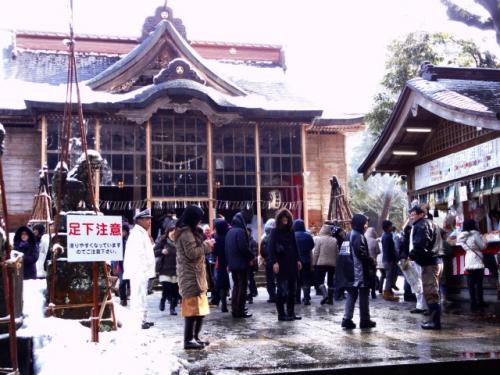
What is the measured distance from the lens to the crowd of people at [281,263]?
724cm

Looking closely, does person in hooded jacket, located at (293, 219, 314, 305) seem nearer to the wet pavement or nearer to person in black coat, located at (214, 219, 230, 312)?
person in black coat, located at (214, 219, 230, 312)

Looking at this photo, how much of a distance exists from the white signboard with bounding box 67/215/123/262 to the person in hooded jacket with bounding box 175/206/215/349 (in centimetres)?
87

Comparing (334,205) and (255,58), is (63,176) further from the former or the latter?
(255,58)

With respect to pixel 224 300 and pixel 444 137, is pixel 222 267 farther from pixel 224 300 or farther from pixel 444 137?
pixel 444 137

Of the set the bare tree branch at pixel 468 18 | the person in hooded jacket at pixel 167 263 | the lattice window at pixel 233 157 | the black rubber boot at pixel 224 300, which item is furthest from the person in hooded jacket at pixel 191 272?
the lattice window at pixel 233 157

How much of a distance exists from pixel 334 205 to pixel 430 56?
20.3ft

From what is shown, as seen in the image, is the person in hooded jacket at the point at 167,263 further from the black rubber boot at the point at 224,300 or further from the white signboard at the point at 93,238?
the white signboard at the point at 93,238

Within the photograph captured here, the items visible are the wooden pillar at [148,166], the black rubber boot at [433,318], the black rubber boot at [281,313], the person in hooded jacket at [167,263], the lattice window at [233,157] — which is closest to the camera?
the black rubber boot at [433,318]

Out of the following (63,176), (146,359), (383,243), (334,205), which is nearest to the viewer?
(146,359)

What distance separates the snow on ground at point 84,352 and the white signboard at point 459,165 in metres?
6.56

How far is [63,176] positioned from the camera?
24.5 feet

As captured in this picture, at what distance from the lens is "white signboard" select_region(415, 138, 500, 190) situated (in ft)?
33.7

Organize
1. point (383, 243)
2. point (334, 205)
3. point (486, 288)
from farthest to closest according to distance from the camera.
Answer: point (334, 205) → point (383, 243) → point (486, 288)

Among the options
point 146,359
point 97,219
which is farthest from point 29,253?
point 146,359
